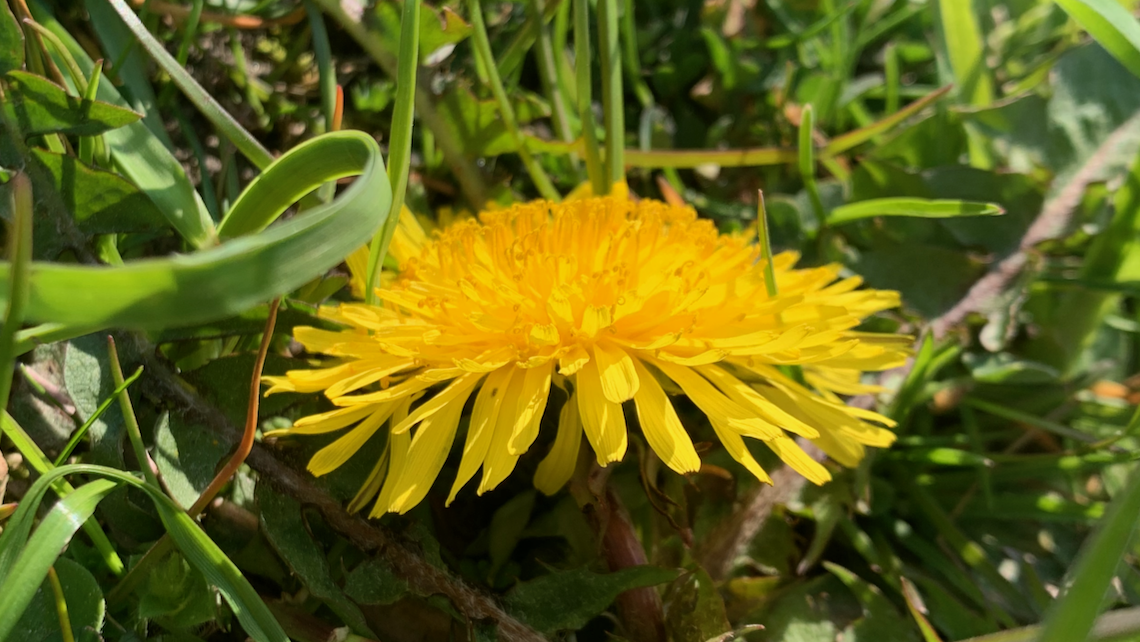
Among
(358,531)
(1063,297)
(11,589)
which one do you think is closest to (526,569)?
(358,531)

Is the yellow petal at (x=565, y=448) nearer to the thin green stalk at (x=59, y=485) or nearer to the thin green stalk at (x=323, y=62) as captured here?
the thin green stalk at (x=59, y=485)

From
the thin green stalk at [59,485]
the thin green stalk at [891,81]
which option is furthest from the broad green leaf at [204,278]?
the thin green stalk at [891,81]

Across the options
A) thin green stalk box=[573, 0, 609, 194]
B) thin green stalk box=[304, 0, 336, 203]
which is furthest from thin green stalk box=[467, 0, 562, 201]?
thin green stalk box=[304, 0, 336, 203]

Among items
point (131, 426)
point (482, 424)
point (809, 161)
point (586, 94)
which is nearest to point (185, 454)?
→ point (131, 426)

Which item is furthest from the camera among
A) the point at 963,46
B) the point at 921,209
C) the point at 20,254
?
the point at 963,46

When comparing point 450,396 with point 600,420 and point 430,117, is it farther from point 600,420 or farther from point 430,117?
point 430,117

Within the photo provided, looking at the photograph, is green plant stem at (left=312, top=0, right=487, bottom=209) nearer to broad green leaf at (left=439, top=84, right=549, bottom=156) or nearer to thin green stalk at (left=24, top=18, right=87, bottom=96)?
broad green leaf at (left=439, top=84, right=549, bottom=156)
